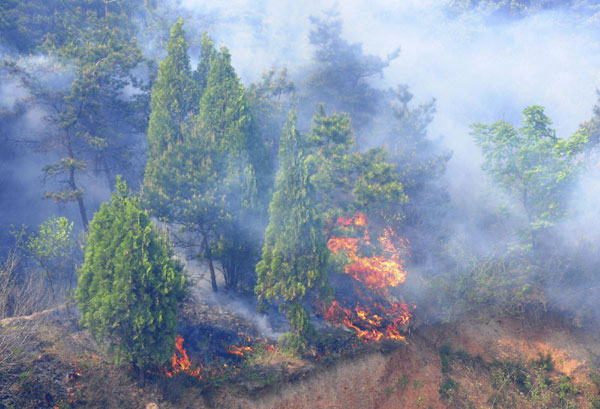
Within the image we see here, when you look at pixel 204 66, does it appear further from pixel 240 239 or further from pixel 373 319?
pixel 373 319

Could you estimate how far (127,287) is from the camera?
14320 millimetres

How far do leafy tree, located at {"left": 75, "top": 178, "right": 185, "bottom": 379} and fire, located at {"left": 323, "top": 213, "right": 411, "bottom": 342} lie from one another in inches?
325

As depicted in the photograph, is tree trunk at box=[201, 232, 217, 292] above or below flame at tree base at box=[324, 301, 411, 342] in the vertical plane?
above

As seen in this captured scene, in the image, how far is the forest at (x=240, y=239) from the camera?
15.1 metres

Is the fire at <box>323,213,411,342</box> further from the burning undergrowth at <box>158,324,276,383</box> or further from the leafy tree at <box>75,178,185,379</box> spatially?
the leafy tree at <box>75,178,185,379</box>

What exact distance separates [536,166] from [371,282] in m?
9.65

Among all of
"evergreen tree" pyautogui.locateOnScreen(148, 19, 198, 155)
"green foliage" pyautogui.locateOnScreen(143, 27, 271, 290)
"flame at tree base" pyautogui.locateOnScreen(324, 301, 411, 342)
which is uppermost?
"evergreen tree" pyautogui.locateOnScreen(148, 19, 198, 155)

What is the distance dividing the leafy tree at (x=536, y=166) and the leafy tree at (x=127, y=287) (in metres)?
16.2

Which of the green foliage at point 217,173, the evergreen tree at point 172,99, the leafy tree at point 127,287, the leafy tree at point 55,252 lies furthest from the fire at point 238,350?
the evergreen tree at point 172,99

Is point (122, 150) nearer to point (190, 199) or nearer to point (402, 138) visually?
point (190, 199)

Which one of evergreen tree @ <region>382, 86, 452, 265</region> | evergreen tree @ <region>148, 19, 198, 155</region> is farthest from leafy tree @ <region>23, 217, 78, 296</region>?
evergreen tree @ <region>382, 86, 452, 265</region>

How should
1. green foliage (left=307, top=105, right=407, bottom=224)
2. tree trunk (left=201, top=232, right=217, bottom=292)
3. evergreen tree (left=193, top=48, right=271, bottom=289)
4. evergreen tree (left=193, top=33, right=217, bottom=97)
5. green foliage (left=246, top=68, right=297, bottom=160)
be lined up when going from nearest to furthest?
evergreen tree (left=193, top=48, right=271, bottom=289)
tree trunk (left=201, top=232, right=217, bottom=292)
green foliage (left=307, top=105, right=407, bottom=224)
evergreen tree (left=193, top=33, right=217, bottom=97)
green foliage (left=246, top=68, right=297, bottom=160)

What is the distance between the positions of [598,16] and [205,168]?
1762 inches

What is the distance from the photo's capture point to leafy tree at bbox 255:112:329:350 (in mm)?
17156
